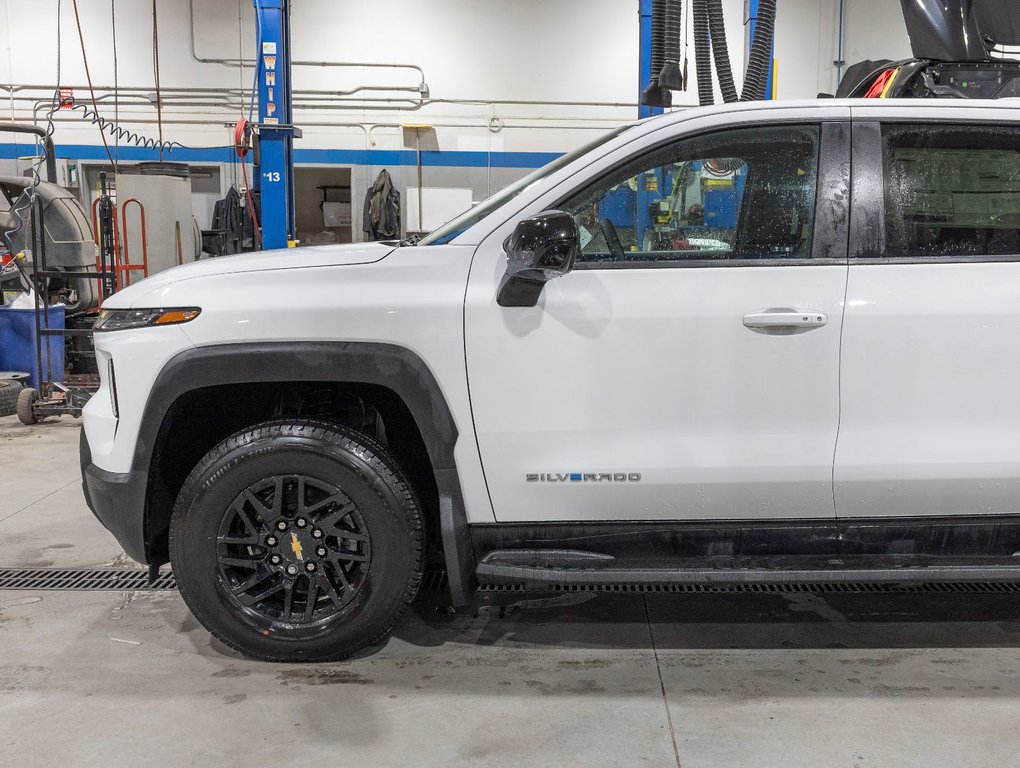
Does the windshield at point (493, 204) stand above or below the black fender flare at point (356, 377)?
above

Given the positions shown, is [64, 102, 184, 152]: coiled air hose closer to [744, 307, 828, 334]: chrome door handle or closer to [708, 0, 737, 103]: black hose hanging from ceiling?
[708, 0, 737, 103]: black hose hanging from ceiling

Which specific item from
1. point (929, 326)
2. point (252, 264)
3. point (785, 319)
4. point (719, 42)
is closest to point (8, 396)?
point (252, 264)

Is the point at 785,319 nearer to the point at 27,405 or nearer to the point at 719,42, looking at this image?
the point at 719,42

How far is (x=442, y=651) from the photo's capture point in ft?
10.1

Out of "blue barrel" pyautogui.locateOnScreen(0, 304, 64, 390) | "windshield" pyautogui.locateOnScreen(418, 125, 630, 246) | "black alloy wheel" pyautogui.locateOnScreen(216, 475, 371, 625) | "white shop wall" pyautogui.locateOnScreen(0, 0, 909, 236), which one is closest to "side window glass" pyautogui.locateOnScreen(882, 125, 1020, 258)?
"windshield" pyautogui.locateOnScreen(418, 125, 630, 246)

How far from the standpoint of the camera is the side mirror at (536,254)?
8.30 feet

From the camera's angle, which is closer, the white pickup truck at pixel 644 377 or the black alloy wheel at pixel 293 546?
the white pickup truck at pixel 644 377

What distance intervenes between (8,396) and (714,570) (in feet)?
21.7

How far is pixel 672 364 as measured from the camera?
2670mm

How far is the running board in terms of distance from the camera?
2.72 meters

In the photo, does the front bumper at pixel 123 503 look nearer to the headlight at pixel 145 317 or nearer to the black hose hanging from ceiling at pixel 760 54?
the headlight at pixel 145 317

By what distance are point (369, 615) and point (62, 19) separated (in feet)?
43.5

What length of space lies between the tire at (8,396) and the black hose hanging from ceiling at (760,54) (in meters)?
6.03

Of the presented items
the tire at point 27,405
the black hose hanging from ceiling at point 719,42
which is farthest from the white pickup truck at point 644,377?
the tire at point 27,405
